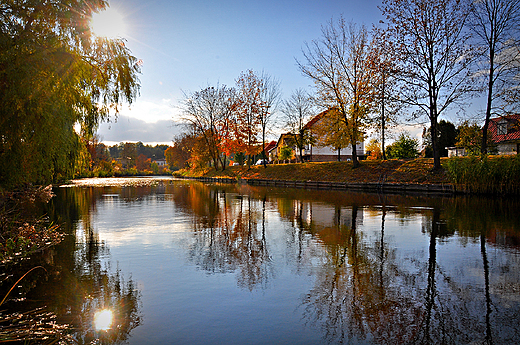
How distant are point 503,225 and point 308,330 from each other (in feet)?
31.6

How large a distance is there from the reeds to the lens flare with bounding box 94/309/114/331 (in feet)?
70.0

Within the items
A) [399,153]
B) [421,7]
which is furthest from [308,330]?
[399,153]

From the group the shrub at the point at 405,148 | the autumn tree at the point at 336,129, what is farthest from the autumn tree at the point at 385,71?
the shrub at the point at 405,148

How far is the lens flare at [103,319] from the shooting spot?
446 cm

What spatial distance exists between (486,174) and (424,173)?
7099 millimetres

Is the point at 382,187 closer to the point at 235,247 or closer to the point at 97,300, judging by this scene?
the point at 235,247

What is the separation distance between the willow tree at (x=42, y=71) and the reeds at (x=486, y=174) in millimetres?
19644

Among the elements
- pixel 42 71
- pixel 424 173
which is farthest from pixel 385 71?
pixel 42 71

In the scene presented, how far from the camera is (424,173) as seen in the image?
2750 centimetres

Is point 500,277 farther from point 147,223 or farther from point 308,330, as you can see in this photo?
point 147,223

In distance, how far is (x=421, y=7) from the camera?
27453mm

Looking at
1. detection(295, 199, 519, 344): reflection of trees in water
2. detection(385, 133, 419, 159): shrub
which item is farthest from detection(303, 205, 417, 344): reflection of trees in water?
detection(385, 133, 419, 159): shrub

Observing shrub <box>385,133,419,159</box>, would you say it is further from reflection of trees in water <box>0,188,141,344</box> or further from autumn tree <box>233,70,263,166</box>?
reflection of trees in water <box>0,188,141,344</box>

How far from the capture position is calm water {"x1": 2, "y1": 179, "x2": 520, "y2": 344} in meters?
4.34
